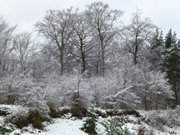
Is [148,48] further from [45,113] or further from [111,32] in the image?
[45,113]

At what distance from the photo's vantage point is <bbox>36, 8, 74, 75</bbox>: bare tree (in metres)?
34.9

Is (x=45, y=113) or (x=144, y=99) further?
(x=144, y=99)

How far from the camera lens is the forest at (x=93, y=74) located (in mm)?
14941

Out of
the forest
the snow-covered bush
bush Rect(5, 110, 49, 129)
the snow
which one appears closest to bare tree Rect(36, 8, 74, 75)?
the forest

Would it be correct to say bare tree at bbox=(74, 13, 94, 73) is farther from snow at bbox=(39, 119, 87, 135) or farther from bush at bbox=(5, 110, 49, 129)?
bush at bbox=(5, 110, 49, 129)

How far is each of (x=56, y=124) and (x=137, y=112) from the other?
26.0ft

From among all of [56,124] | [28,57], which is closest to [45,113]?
[56,124]

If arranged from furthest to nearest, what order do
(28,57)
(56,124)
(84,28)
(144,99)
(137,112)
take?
(28,57) < (84,28) < (144,99) < (137,112) < (56,124)

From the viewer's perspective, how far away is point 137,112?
67.0 feet

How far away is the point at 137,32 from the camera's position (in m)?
35.9

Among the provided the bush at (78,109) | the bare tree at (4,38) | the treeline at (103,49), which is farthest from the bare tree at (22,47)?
the bush at (78,109)

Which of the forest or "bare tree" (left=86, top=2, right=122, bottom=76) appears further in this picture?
"bare tree" (left=86, top=2, right=122, bottom=76)

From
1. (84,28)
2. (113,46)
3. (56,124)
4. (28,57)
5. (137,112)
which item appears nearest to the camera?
(56,124)

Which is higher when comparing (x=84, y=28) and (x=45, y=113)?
(x=84, y=28)
